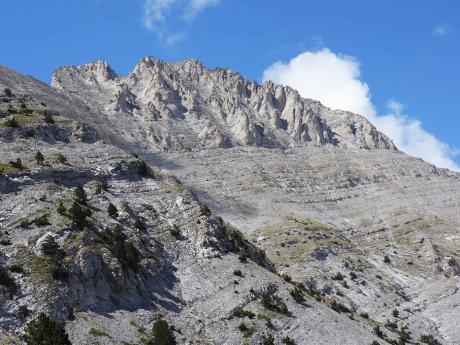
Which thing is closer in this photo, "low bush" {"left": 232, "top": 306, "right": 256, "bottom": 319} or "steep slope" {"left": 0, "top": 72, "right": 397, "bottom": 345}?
"steep slope" {"left": 0, "top": 72, "right": 397, "bottom": 345}

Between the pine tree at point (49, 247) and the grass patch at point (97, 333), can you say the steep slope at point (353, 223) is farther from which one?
the grass patch at point (97, 333)

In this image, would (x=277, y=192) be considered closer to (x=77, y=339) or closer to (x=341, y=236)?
(x=341, y=236)

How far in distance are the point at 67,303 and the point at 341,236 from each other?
93.8 metres

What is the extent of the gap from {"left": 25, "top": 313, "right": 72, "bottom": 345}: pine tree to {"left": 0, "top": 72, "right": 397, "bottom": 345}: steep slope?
191cm

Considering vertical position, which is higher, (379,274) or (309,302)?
(379,274)

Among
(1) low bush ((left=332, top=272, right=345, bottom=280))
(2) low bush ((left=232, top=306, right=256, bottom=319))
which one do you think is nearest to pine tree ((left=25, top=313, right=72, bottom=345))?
(2) low bush ((left=232, top=306, right=256, bottom=319))

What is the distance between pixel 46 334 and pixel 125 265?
64.2 ft

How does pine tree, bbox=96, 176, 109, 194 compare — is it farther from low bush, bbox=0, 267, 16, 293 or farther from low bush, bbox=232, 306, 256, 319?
low bush, bbox=0, 267, 16, 293

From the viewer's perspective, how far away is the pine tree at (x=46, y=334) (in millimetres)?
42750

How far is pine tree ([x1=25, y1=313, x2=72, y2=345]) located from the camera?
140 feet

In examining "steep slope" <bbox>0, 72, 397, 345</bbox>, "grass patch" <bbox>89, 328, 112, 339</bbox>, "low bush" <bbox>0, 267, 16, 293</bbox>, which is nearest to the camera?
"grass patch" <bbox>89, 328, 112, 339</bbox>

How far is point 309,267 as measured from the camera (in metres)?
113

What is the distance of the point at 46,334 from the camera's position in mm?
43531

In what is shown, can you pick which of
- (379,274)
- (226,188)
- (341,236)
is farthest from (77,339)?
(226,188)
